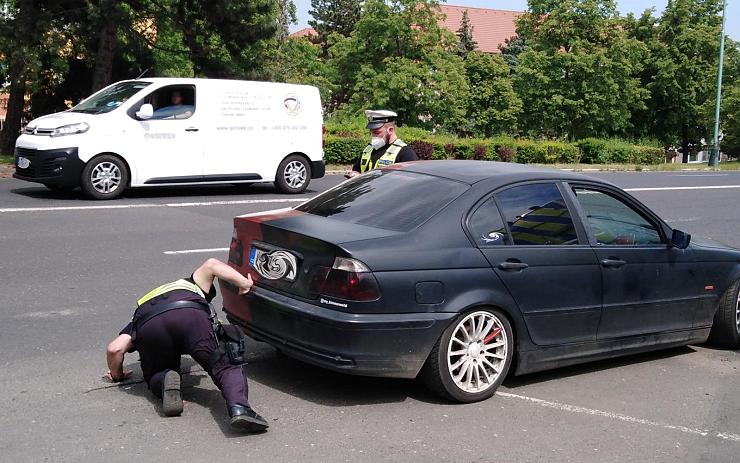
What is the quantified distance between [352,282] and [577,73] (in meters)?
47.5

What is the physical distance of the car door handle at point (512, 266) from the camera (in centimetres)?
521

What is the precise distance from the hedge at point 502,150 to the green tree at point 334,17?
4193 cm

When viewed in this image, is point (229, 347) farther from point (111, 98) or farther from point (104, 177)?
point (111, 98)

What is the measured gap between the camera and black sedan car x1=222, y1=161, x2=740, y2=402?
190 inches

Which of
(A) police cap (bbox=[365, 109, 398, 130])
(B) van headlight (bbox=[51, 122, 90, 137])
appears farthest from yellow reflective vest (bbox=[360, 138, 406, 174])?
(B) van headlight (bbox=[51, 122, 90, 137])

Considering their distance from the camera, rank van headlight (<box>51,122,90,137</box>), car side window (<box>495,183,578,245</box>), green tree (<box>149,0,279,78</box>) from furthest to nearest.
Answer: green tree (<box>149,0,279,78</box>)
van headlight (<box>51,122,90,137</box>)
car side window (<box>495,183,578,245</box>)

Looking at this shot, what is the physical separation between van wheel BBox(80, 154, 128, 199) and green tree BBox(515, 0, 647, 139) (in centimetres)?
3883

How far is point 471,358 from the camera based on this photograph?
5098 millimetres

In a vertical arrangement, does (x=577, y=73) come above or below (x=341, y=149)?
above

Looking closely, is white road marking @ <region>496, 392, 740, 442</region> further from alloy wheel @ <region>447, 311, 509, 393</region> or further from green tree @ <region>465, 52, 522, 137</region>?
green tree @ <region>465, 52, 522, 137</region>

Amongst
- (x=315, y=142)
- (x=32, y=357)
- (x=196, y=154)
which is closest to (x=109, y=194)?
(x=196, y=154)

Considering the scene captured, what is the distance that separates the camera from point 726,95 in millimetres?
52500

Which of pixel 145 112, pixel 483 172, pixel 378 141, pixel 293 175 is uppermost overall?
pixel 145 112

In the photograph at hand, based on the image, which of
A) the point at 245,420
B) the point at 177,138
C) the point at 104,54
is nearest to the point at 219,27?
the point at 104,54
